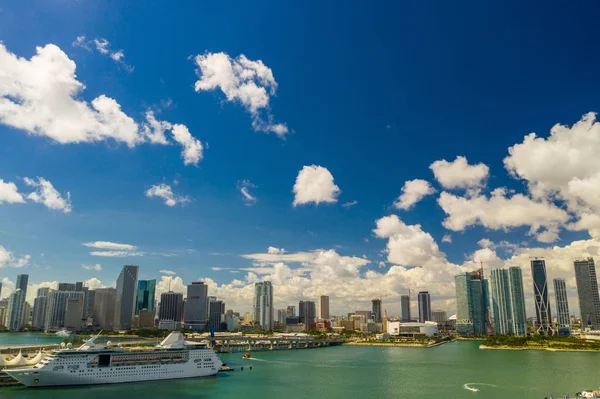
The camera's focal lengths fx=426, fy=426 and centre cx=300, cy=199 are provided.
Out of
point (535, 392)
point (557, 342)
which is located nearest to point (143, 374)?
point (535, 392)

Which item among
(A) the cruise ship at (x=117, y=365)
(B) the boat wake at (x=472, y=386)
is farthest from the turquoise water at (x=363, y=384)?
(A) the cruise ship at (x=117, y=365)

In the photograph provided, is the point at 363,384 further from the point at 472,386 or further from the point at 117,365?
the point at 117,365

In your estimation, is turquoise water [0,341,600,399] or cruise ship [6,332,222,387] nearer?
turquoise water [0,341,600,399]

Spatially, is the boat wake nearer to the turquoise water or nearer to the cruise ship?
the turquoise water

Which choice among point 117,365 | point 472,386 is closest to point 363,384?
point 472,386

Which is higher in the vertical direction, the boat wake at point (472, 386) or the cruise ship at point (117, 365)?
the cruise ship at point (117, 365)

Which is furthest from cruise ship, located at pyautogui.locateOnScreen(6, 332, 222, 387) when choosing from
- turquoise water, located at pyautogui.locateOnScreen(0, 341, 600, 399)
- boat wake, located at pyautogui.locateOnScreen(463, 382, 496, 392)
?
boat wake, located at pyautogui.locateOnScreen(463, 382, 496, 392)

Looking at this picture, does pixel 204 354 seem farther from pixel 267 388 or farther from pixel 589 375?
pixel 589 375

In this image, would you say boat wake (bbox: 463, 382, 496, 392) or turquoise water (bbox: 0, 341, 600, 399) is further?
boat wake (bbox: 463, 382, 496, 392)

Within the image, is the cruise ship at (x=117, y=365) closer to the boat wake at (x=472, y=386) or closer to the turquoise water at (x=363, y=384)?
the turquoise water at (x=363, y=384)

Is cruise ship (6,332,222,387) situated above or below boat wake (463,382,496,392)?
above
